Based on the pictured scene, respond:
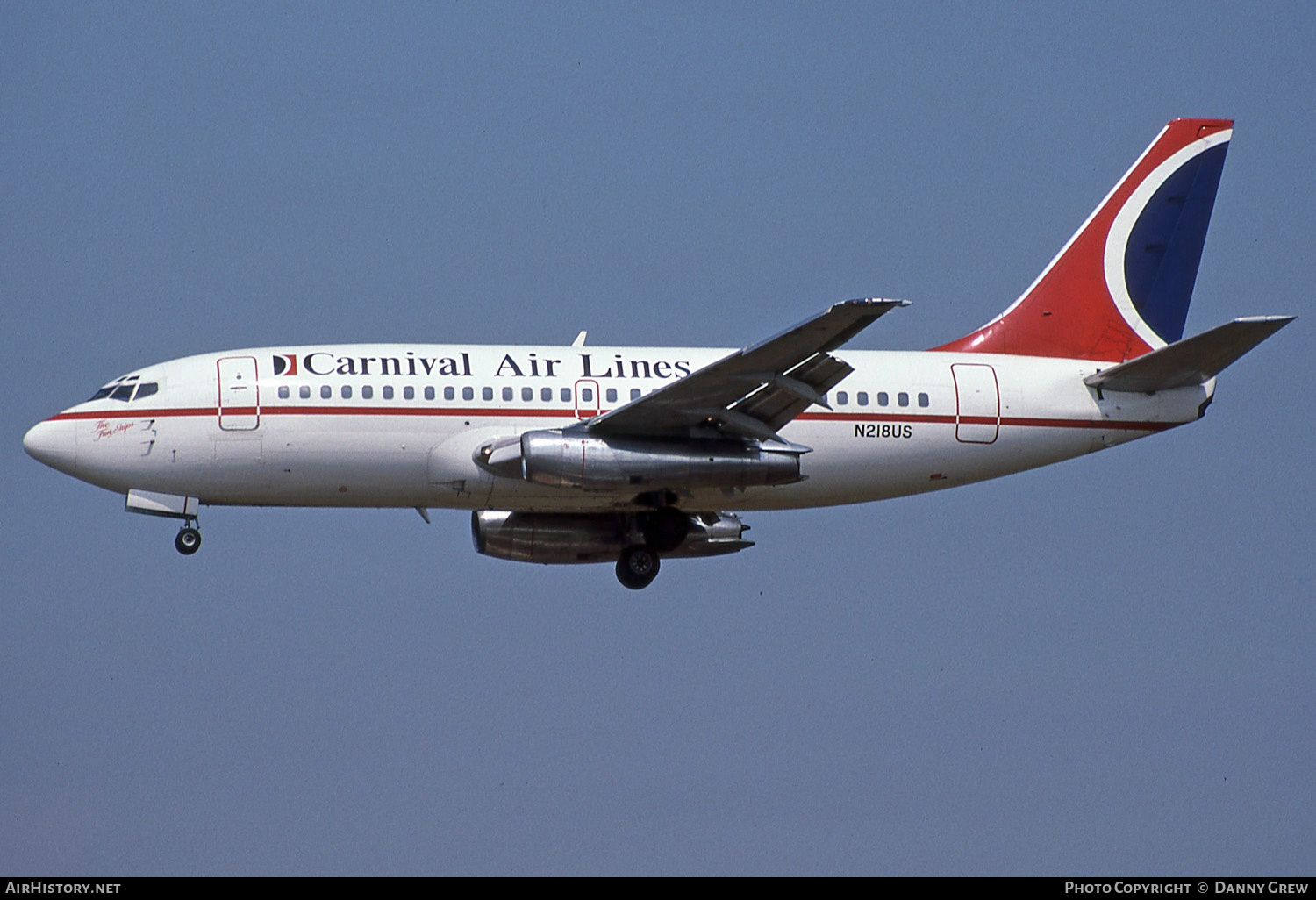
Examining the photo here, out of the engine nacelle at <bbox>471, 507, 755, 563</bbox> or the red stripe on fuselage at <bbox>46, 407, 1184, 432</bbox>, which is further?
the engine nacelle at <bbox>471, 507, 755, 563</bbox>

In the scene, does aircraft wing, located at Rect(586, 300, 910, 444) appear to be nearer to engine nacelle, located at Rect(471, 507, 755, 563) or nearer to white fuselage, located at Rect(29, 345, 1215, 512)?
white fuselage, located at Rect(29, 345, 1215, 512)

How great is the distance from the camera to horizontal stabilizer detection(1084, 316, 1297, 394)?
36312 millimetres

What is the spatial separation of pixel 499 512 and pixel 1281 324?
55.1ft

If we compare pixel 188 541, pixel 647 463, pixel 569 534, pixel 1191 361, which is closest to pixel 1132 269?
pixel 1191 361

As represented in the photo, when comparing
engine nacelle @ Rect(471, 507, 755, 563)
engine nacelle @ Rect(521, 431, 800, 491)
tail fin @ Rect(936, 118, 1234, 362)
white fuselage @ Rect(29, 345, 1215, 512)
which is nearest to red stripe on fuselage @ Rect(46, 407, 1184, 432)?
white fuselage @ Rect(29, 345, 1215, 512)

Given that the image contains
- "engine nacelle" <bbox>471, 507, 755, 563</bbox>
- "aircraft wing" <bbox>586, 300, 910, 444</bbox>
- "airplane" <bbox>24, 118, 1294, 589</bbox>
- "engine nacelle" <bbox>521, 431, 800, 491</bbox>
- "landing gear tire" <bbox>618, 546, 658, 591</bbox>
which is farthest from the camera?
"engine nacelle" <bbox>471, 507, 755, 563</bbox>

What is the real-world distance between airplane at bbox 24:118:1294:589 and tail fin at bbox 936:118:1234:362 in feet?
0.43

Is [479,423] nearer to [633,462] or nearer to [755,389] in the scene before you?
[633,462]

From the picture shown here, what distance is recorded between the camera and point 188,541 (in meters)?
37.9

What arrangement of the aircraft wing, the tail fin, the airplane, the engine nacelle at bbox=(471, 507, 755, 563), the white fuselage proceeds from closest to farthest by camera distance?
the aircraft wing < the airplane < the white fuselage < the engine nacelle at bbox=(471, 507, 755, 563) < the tail fin

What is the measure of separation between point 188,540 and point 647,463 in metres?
9.42

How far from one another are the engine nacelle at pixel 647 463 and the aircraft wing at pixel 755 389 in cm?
36

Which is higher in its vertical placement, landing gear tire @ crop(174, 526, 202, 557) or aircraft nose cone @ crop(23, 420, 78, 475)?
aircraft nose cone @ crop(23, 420, 78, 475)

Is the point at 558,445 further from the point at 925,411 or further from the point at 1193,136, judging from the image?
the point at 1193,136
